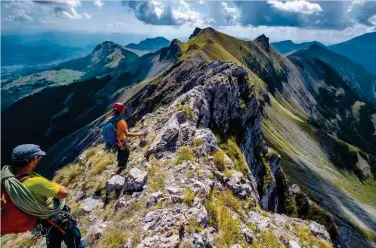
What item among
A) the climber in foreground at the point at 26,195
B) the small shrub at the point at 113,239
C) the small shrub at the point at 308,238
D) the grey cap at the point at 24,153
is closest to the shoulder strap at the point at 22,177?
the climber in foreground at the point at 26,195

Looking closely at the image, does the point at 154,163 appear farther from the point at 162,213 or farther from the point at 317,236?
the point at 317,236

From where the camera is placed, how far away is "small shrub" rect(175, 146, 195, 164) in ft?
66.3

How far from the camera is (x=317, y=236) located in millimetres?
23812

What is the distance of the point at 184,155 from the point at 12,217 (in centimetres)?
1183

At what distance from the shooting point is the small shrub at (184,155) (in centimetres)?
2022

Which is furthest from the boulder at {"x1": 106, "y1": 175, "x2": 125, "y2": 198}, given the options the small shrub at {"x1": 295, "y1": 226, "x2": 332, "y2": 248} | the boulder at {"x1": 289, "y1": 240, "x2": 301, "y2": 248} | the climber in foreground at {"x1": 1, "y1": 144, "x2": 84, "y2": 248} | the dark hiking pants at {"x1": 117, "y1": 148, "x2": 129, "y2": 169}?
the small shrub at {"x1": 295, "y1": 226, "x2": 332, "y2": 248}

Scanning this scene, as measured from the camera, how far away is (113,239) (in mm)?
13594

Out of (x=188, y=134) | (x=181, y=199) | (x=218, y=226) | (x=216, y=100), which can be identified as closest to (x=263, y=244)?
(x=218, y=226)

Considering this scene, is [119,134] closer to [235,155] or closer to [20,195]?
[20,195]

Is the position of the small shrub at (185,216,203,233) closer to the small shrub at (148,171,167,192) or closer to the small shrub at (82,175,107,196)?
the small shrub at (148,171,167,192)

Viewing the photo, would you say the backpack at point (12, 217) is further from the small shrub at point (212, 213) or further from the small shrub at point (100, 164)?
the small shrub at point (100, 164)

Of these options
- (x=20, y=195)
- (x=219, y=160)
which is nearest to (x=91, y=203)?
(x=20, y=195)

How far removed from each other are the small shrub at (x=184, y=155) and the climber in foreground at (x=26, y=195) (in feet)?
31.4

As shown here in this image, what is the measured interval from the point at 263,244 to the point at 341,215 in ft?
342
